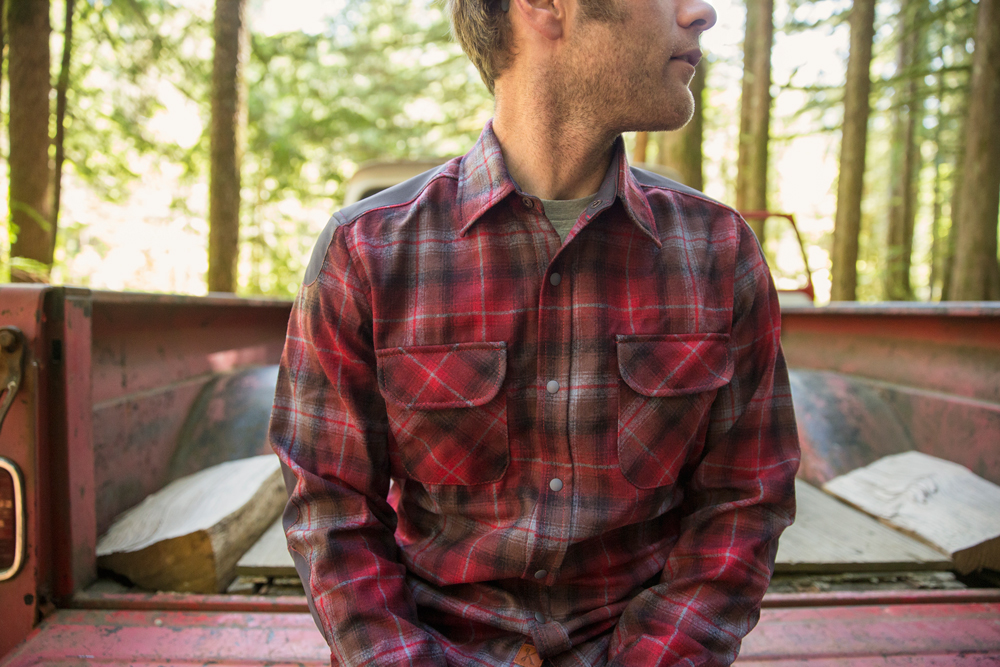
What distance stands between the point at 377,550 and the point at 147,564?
2.95 feet

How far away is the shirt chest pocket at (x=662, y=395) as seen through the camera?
1.26m

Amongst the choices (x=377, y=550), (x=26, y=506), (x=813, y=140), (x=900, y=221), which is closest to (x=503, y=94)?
(x=377, y=550)

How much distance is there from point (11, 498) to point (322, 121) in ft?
36.1

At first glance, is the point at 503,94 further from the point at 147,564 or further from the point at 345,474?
the point at 147,564

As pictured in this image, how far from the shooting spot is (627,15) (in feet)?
4.16

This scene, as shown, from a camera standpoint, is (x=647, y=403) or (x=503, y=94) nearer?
(x=647, y=403)

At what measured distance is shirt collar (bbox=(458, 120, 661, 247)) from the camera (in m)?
1.31

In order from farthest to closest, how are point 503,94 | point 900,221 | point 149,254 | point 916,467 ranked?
point 149,254 < point 900,221 < point 916,467 < point 503,94

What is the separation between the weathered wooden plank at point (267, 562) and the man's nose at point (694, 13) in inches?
66.3

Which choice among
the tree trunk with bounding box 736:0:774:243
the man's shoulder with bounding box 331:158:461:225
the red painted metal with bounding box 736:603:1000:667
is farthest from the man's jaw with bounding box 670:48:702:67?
the tree trunk with bounding box 736:0:774:243

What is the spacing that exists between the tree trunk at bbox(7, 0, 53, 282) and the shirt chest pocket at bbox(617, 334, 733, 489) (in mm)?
6244

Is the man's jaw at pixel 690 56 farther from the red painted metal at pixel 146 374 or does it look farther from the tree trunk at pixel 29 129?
the tree trunk at pixel 29 129

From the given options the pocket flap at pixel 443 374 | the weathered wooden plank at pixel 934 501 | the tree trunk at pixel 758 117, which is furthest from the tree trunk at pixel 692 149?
the pocket flap at pixel 443 374

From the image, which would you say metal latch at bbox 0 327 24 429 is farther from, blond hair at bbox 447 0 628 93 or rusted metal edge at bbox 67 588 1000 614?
blond hair at bbox 447 0 628 93
